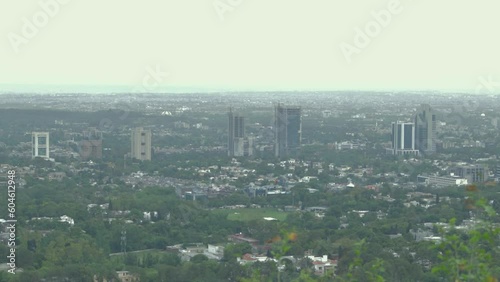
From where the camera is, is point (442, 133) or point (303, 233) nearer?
point (303, 233)

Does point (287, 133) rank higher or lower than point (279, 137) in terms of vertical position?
higher

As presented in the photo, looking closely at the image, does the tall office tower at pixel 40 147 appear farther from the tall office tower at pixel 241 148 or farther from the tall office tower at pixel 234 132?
the tall office tower at pixel 241 148

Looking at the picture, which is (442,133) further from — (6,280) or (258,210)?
(6,280)

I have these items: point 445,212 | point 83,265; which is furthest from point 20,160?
point 83,265

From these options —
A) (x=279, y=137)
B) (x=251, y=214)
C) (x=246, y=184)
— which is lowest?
(x=246, y=184)

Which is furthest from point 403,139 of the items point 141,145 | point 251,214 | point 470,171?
point 251,214

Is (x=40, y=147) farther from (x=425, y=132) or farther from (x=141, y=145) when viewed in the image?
(x=425, y=132)
